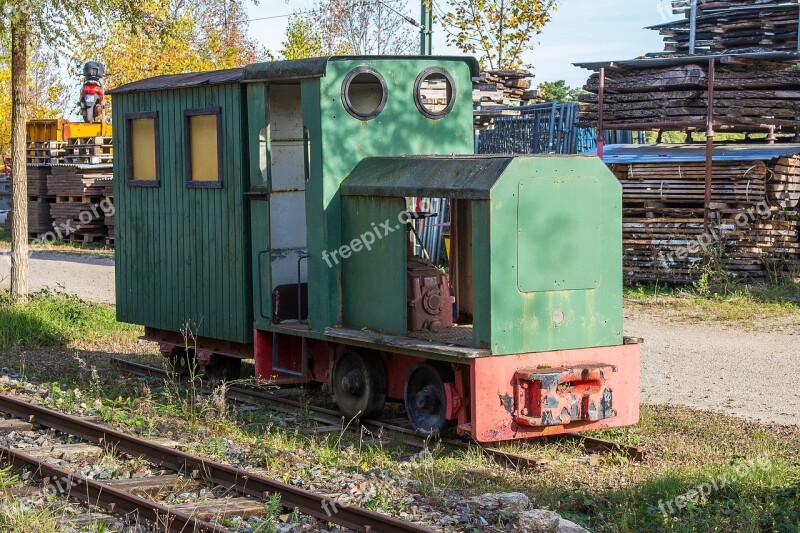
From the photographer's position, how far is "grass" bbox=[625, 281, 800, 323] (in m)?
15.5

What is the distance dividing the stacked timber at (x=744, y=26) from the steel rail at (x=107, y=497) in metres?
17.6

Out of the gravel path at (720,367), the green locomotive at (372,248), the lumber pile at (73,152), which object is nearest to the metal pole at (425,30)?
the gravel path at (720,367)

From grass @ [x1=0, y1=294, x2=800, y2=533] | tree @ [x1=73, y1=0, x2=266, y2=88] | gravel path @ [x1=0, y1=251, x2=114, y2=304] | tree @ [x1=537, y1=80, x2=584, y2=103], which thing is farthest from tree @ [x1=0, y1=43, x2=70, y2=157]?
grass @ [x1=0, y1=294, x2=800, y2=533]

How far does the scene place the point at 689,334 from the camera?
14.4m

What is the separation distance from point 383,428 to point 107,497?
Answer: 2812 mm

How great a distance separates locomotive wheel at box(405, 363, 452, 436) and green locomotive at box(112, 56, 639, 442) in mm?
17

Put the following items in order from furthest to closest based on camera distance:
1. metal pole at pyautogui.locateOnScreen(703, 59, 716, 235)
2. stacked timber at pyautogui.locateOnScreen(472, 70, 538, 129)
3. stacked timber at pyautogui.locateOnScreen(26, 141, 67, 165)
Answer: stacked timber at pyautogui.locateOnScreen(26, 141, 67, 165), stacked timber at pyautogui.locateOnScreen(472, 70, 538, 129), metal pole at pyautogui.locateOnScreen(703, 59, 716, 235)

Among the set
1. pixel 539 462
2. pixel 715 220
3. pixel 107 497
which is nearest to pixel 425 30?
pixel 715 220

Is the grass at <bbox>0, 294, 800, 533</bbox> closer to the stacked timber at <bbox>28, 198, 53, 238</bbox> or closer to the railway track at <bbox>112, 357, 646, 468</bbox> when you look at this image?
the railway track at <bbox>112, 357, 646, 468</bbox>

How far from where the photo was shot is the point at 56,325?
14.6 m

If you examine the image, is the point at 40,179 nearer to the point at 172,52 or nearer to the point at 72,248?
the point at 72,248

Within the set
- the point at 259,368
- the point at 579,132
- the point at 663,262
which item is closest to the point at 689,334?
the point at 663,262

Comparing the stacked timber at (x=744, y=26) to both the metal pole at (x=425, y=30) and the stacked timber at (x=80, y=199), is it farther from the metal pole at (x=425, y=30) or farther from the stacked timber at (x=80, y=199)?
the stacked timber at (x=80, y=199)

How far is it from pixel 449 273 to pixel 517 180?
68.0 inches
